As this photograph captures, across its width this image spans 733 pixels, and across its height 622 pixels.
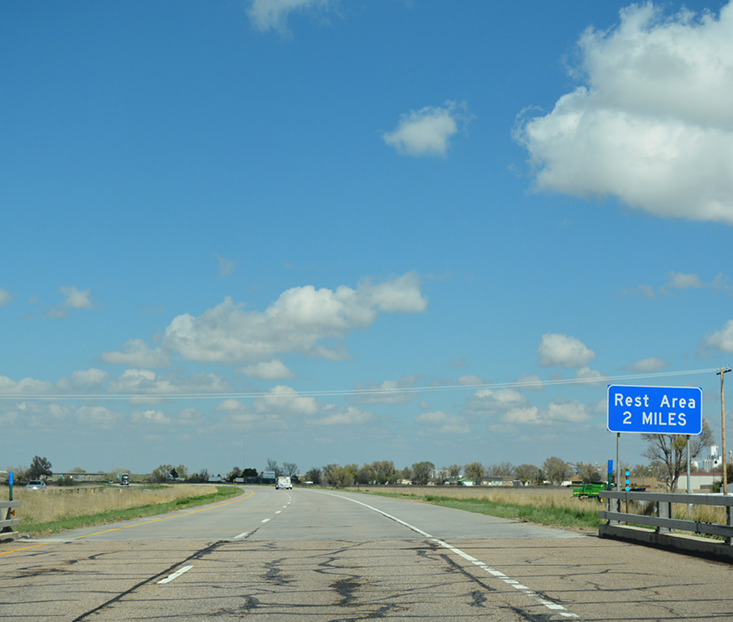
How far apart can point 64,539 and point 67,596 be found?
372 inches

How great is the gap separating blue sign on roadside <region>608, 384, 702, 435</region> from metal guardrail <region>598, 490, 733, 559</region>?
2.46 metres

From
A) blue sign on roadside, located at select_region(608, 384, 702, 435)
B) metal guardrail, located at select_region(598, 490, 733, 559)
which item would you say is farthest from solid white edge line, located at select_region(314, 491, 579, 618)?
blue sign on roadside, located at select_region(608, 384, 702, 435)

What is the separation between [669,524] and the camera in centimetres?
1485

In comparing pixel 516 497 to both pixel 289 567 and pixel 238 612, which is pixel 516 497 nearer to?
pixel 289 567

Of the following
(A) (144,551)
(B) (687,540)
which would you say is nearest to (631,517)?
(B) (687,540)

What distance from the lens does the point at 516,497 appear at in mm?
43000

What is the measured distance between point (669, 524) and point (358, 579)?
729 centimetres

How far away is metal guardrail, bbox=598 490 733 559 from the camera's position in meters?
12.8

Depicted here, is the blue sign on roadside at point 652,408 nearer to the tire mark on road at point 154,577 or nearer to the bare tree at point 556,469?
the tire mark on road at point 154,577

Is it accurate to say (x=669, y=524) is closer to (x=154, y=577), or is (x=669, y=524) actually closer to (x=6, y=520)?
(x=154, y=577)

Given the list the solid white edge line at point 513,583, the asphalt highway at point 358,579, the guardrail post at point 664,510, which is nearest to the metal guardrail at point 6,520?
the asphalt highway at point 358,579

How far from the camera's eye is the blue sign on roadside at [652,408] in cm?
1959

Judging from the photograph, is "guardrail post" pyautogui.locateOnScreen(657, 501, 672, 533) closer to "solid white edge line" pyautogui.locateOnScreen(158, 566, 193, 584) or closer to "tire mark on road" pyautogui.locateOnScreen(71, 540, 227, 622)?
"tire mark on road" pyautogui.locateOnScreen(71, 540, 227, 622)

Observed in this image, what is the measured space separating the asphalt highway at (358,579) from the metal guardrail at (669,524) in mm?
475
